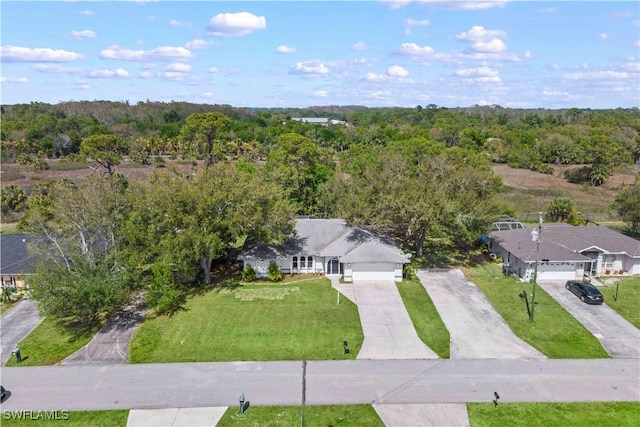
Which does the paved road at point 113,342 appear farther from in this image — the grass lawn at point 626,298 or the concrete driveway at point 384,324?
the grass lawn at point 626,298

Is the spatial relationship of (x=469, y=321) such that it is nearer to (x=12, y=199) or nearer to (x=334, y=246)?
(x=334, y=246)

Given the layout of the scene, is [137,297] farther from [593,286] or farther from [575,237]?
[575,237]

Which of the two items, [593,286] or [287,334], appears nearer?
[287,334]

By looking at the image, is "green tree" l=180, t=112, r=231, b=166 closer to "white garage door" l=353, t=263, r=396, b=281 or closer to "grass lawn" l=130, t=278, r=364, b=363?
"white garage door" l=353, t=263, r=396, b=281

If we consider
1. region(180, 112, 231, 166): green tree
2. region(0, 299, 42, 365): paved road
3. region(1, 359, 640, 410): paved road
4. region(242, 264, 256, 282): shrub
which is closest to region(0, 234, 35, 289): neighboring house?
region(0, 299, 42, 365): paved road

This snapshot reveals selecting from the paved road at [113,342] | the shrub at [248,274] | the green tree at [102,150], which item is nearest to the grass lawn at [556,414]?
the paved road at [113,342]

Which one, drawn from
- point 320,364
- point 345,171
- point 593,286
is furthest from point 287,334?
point 345,171

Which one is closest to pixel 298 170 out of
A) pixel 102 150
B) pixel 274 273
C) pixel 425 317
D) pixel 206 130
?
pixel 274 273
